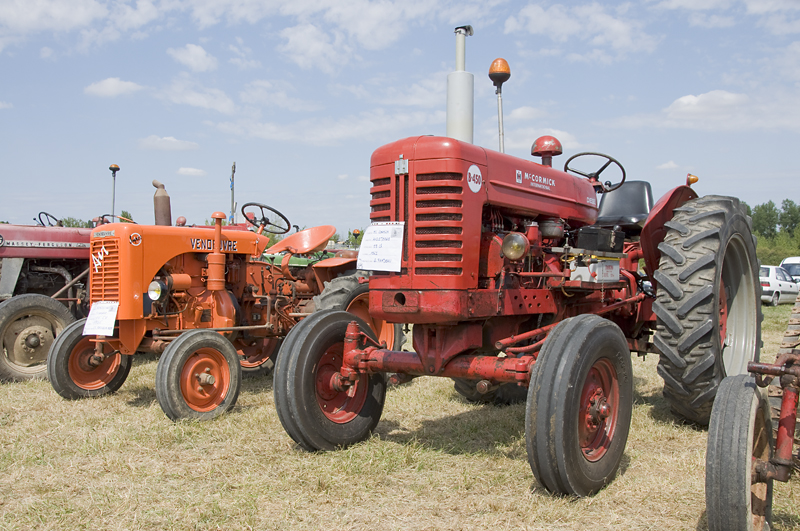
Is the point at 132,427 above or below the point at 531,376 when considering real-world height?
below

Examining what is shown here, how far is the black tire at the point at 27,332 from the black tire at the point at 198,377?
2.57 m

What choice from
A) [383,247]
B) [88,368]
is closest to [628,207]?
[383,247]

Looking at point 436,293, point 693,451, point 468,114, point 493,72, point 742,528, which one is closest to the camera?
point 742,528

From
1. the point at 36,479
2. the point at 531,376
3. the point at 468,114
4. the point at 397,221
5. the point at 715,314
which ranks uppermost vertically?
the point at 468,114

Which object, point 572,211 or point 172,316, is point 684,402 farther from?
point 172,316

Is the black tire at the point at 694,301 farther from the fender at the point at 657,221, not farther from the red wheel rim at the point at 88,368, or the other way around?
the red wheel rim at the point at 88,368

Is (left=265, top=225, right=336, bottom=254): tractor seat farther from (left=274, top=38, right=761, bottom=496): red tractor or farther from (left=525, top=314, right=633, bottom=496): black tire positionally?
(left=525, top=314, right=633, bottom=496): black tire

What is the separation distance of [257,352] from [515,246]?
396cm

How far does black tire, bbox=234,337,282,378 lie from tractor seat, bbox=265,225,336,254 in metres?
0.94

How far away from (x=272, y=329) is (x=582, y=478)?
12.5 feet

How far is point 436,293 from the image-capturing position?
3.39 meters

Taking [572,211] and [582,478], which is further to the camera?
[572,211]

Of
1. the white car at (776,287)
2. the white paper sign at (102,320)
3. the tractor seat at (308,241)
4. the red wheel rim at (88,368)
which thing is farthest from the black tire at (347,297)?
the white car at (776,287)

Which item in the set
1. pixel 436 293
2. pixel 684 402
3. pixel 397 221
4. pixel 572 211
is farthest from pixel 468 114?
pixel 684 402
